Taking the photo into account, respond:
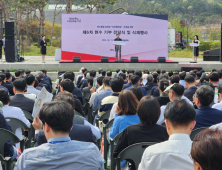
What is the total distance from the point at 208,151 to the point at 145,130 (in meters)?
1.48

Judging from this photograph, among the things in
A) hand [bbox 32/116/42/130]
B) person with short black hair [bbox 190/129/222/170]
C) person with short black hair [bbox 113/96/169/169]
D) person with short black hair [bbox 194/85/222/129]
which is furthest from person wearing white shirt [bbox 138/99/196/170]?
person with short black hair [bbox 194/85/222/129]

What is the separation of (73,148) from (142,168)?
1.38 ft

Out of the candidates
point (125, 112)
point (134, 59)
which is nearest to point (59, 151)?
point (125, 112)

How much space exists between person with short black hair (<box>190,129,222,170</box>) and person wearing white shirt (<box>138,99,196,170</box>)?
67 cm

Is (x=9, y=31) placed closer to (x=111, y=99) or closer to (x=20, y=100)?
(x=20, y=100)

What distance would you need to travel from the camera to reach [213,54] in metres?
18.9

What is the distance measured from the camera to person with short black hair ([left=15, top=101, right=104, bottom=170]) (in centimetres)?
176

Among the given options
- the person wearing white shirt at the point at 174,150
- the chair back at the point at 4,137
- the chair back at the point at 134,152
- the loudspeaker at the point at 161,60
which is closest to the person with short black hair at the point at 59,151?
the person wearing white shirt at the point at 174,150

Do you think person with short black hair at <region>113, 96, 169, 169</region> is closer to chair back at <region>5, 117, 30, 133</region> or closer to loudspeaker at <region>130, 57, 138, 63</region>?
chair back at <region>5, 117, 30, 133</region>

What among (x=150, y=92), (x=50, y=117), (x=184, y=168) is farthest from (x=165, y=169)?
(x=150, y=92)

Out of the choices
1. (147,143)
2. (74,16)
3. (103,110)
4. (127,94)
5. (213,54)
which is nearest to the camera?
(147,143)

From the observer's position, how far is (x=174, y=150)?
1866 millimetres

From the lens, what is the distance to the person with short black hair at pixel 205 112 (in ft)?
10.4

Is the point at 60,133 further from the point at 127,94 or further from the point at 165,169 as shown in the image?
the point at 127,94
